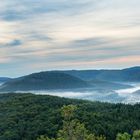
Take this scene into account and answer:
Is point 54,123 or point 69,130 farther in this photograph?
point 54,123

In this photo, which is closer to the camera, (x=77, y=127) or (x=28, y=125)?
(x=77, y=127)

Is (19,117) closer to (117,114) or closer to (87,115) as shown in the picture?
(87,115)

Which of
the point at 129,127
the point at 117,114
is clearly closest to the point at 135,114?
the point at 117,114

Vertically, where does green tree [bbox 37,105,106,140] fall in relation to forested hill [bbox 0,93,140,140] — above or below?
above

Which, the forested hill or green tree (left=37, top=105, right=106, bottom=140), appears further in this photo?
the forested hill

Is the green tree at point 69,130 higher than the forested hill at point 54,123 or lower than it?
higher

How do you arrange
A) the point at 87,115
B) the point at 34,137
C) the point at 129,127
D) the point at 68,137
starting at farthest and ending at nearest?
the point at 87,115 < the point at 129,127 < the point at 34,137 < the point at 68,137

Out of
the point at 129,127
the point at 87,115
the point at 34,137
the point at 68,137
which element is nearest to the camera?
the point at 68,137

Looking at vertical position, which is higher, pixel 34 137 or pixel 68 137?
pixel 68 137

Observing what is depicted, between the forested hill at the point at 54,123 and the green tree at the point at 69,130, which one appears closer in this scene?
the green tree at the point at 69,130

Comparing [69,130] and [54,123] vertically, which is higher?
[69,130]
